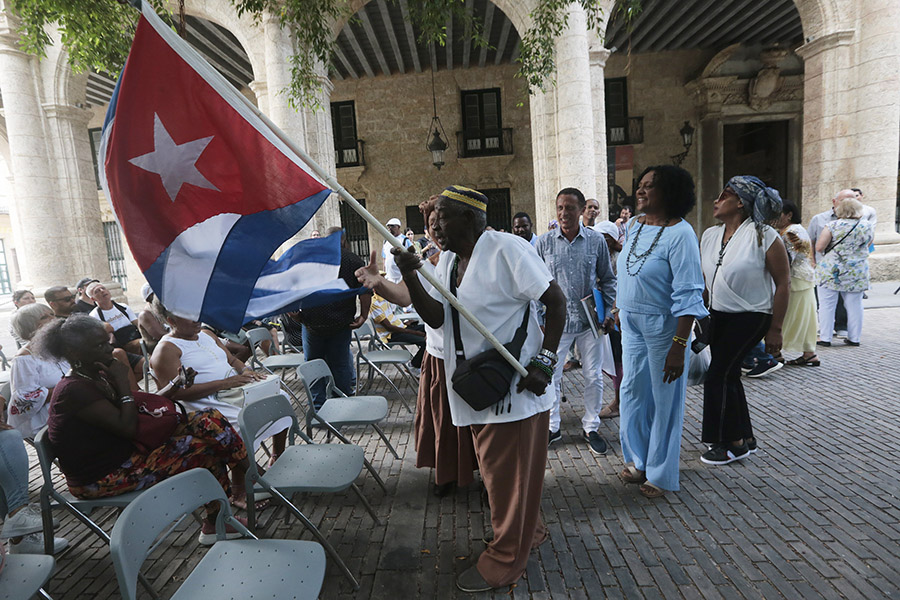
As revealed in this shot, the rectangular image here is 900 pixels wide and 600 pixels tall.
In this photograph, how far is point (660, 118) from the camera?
16.4 m

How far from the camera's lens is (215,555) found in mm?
2031

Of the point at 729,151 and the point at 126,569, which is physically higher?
the point at 729,151

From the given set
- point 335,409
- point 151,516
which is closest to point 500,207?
point 335,409

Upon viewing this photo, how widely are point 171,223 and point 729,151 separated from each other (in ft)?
79.9

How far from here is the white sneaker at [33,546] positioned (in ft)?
9.77

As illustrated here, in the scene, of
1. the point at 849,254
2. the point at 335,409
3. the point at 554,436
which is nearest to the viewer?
the point at 335,409

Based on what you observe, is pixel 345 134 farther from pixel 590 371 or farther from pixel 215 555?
pixel 215 555

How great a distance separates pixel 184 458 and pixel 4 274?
40259mm

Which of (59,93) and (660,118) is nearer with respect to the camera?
(59,93)

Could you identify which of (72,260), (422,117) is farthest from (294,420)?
(422,117)

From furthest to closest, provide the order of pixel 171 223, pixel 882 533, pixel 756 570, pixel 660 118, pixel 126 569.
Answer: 1. pixel 660 118
2. pixel 882 533
3. pixel 756 570
4. pixel 171 223
5. pixel 126 569

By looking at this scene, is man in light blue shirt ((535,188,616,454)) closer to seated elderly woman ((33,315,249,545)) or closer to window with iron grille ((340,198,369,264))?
seated elderly woman ((33,315,249,545))

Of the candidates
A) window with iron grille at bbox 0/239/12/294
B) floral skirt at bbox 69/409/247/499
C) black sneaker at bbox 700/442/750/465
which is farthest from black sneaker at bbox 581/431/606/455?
window with iron grille at bbox 0/239/12/294

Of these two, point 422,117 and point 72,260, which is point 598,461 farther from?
point 422,117
